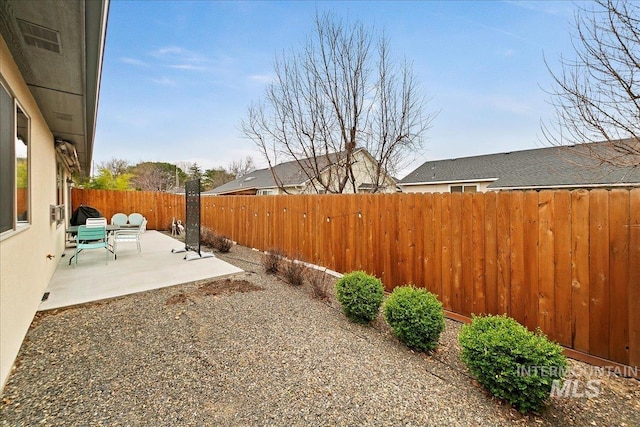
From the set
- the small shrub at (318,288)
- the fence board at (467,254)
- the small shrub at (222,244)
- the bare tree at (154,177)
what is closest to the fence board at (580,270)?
the fence board at (467,254)

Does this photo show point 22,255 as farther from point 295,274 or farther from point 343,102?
point 343,102

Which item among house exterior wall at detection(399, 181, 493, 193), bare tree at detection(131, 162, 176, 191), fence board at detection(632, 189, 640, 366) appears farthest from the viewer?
bare tree at detection(131, 162, 176, 191)

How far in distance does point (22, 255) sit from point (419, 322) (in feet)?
14.0

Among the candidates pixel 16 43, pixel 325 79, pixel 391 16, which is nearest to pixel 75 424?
pixel 16 43

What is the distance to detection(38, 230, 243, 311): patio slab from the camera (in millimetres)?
4272

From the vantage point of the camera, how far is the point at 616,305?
2693 mm

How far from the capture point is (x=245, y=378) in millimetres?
2404

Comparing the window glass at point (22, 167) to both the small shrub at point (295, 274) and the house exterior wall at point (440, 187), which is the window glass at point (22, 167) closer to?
the small shrub at point (295, 274)

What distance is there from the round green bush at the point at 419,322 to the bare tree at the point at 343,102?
21.2ft

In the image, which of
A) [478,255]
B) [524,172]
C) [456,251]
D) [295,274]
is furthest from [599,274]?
[524,172]

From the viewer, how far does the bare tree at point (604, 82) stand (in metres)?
3.58

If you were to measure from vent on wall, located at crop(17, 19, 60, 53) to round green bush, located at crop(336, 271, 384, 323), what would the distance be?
3.90 meters

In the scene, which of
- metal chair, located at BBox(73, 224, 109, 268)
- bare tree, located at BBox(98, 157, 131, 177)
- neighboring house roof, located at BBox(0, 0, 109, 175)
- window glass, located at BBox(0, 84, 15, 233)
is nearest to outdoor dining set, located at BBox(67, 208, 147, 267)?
metal chair, located at BBox(73, 224, 109, 268)

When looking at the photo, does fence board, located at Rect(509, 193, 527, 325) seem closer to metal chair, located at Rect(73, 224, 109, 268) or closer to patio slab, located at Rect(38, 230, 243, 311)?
patio slab, located at Rect(38, 230, 243, 311)
